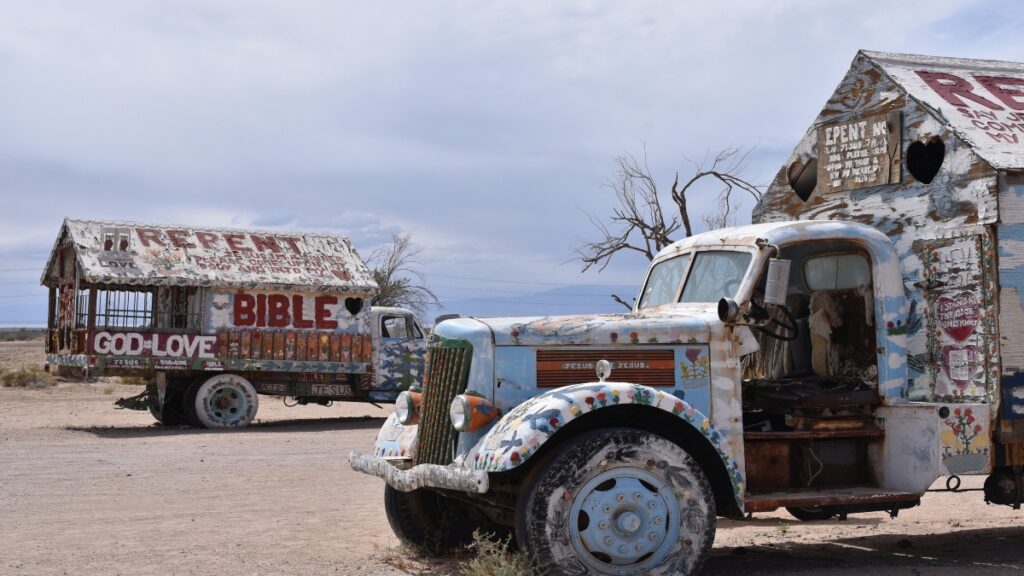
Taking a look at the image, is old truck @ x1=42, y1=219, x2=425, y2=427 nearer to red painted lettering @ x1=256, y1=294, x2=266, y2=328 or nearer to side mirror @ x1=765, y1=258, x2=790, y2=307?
red painted lettering @ x1=256, y1=294, x2=266, y2=328

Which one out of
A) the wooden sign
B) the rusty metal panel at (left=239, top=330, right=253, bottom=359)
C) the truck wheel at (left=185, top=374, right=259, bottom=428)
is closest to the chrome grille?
the wooden sign

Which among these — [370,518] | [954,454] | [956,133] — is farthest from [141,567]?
[956,133]

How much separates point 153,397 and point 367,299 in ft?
14.2

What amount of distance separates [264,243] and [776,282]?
1639 cm

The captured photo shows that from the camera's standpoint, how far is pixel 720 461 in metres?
7.12

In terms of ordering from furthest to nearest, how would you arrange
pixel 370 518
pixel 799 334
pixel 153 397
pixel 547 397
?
pixel 153 397, pixel 370 518, pixel 799 334, pixel 547 397

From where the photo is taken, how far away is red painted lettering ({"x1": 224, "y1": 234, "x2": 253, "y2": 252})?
21953mm

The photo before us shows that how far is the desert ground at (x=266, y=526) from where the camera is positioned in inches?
318

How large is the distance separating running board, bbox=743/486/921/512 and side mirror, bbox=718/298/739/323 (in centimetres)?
109

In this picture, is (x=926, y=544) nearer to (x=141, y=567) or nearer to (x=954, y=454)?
(x=954, y=454)

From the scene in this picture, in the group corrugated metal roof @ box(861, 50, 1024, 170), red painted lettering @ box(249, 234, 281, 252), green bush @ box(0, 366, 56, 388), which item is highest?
red painted lettering @ box(249, 234, 281, 252)

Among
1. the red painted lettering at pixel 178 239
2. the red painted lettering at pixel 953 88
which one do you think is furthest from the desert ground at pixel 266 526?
the red painted lettering at pixel 178 239

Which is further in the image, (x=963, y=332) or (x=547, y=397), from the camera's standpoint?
(x=963, y=332)

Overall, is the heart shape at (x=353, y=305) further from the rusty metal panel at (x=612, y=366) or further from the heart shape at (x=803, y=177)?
the rusty metal panel at (x=612, y=366)
